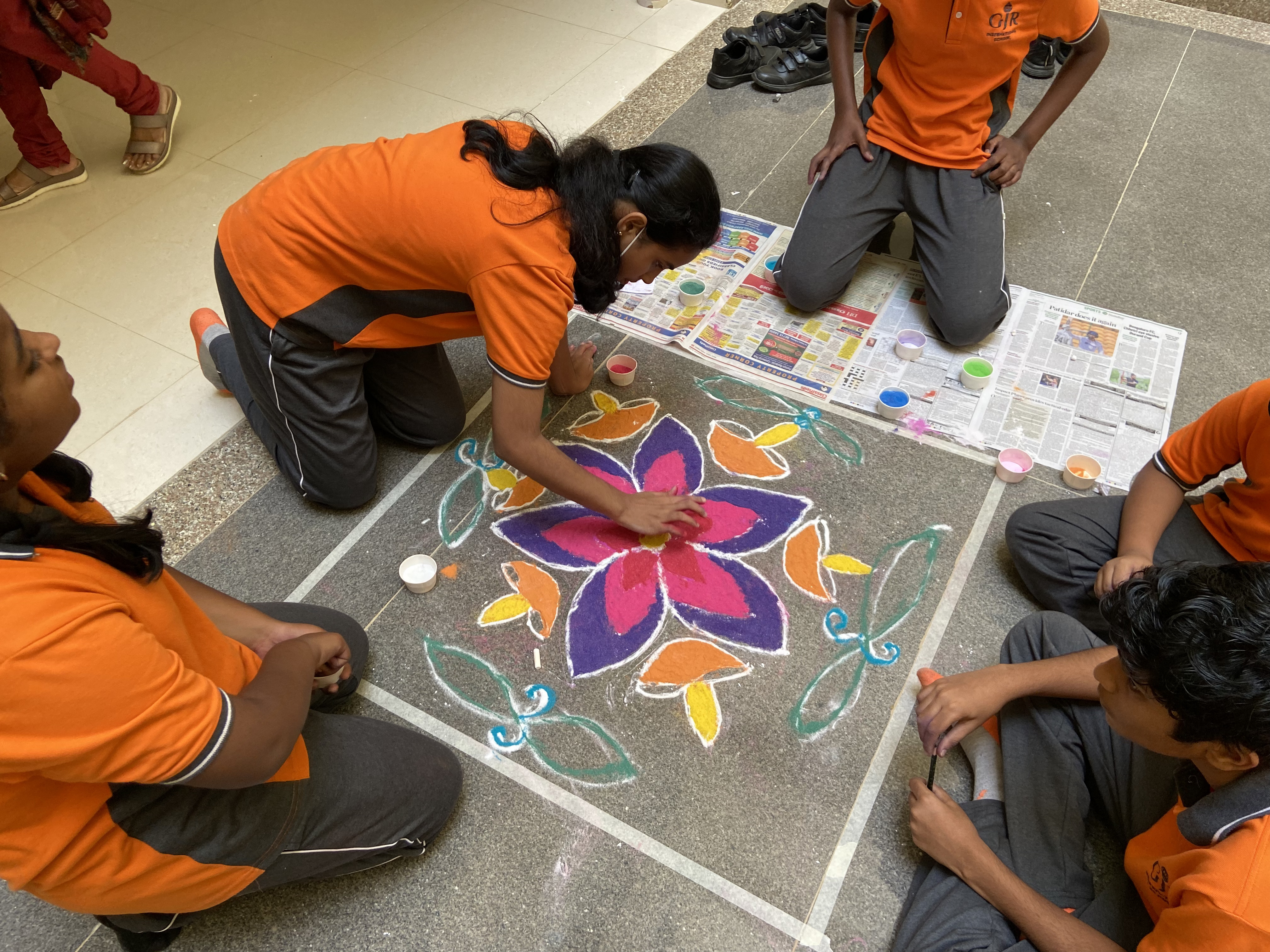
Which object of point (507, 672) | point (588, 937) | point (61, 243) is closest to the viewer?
point (588, 937)

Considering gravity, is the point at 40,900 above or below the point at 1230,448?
below

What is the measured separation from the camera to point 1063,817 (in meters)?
1.17

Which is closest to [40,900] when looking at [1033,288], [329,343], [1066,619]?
[329,343]

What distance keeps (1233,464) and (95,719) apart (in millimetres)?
1572

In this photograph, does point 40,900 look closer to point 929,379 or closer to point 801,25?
point 929,379

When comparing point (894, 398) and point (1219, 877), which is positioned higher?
point (1219, 877)

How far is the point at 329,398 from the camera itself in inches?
62.4

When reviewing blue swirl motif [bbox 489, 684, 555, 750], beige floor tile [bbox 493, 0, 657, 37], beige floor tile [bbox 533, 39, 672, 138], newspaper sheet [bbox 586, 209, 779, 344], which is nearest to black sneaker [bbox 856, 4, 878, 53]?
beige floor tile [bbox 533, 39, 672, 138]

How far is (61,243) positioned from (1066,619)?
273 cm

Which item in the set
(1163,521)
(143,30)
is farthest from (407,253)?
(143,30)

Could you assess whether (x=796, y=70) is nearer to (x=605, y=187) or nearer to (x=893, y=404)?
(x=893, y=404)

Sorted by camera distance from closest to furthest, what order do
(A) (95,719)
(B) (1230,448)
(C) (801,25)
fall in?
1. (A) (95,719)
2. (B) (1230,448)
3. (C) (801,25)

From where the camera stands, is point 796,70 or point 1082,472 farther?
point 796,70

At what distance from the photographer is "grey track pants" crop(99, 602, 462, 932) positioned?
37.6 inches
